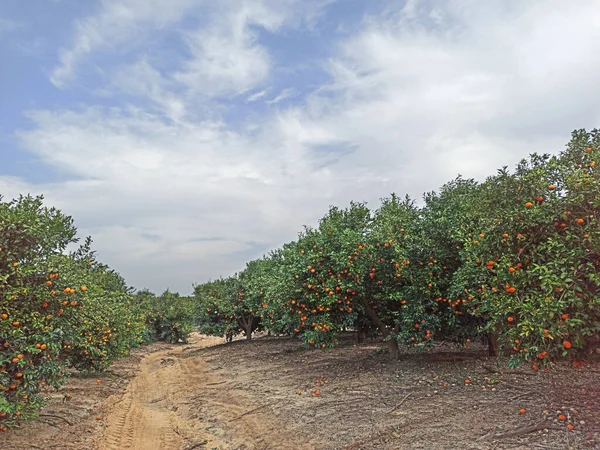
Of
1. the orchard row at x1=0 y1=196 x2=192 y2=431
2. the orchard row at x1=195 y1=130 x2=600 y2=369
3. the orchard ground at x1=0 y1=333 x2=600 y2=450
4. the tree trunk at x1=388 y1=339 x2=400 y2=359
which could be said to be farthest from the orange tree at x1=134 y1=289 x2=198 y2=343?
the orchard row at x1=0 y1=196 x2=192 y2=431

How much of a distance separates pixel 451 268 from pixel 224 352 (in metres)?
14.6

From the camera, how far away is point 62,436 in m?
7.68

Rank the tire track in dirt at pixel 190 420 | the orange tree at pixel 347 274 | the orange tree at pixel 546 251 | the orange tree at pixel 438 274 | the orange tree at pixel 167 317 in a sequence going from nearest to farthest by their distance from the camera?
the orange tree at pixel 546 251 < the tire track in dirt at pixel 190 420 < the orange tree at pixel 438 274 < the orange tree at pixel 347 274 < the orange tree at pixel 167 317

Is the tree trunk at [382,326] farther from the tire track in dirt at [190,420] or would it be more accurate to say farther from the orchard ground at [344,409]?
the tire track in dirt at [190,420]

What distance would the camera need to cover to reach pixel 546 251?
589cm

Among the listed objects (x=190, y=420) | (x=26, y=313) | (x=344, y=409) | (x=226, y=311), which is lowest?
(x=190, y=420)

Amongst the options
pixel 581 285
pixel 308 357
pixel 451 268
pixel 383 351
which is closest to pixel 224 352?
pixel 308 357

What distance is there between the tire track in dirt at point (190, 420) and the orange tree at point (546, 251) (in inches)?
163

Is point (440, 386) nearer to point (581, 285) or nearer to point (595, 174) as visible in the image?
point (581, 285)

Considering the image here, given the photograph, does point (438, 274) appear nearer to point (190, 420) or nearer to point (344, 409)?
point (344, 409)

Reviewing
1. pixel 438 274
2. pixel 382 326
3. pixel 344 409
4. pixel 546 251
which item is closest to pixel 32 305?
pixel 344 409

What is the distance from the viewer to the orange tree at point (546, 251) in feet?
17.5

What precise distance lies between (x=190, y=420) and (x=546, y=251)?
7.95 metres

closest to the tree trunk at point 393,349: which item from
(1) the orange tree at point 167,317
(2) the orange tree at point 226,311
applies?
(2) the orange tree at point 226,311
